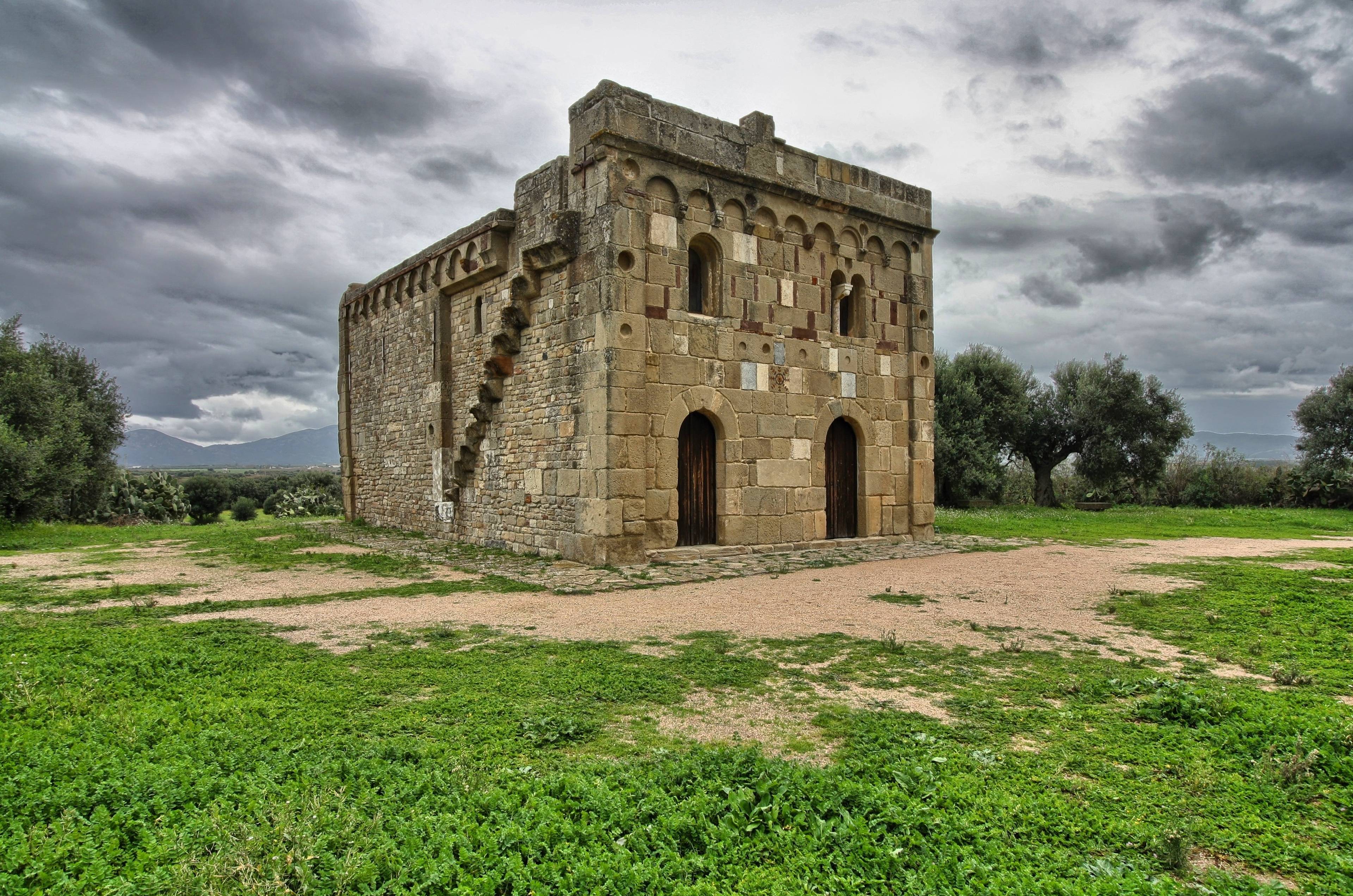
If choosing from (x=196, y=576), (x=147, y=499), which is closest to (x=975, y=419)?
(x=196, y=576)

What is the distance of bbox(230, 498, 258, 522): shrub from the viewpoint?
31719 mm

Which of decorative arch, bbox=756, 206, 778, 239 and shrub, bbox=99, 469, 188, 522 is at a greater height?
decorative arch, bbox=756, 206, 778, 239

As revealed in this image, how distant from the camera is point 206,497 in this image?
3322 centimetres

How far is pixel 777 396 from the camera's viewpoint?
1346cm

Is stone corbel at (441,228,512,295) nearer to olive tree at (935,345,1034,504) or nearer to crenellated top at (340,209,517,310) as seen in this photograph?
crenellated top at (340,209,517,310)

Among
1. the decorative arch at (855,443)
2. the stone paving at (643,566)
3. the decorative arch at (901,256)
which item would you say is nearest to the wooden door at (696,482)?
the stone paving at (643,566)

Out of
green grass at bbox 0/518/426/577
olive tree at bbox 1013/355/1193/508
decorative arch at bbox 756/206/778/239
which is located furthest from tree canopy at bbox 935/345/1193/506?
green grass at bbox 0/518/426/577

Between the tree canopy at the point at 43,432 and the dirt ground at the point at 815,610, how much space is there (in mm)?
12453

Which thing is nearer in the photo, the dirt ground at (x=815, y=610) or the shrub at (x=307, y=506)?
the dirt ground at (x=815, y=610)

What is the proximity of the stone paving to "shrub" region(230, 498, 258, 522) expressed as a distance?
61.7 feet

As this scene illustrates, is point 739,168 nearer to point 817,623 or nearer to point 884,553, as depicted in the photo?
point 884,553

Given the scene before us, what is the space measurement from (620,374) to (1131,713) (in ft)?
26.9

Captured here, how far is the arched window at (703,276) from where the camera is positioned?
12.9m

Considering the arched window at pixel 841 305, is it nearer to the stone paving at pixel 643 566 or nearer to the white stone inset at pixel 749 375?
the white stone inset at pixel 749 375
